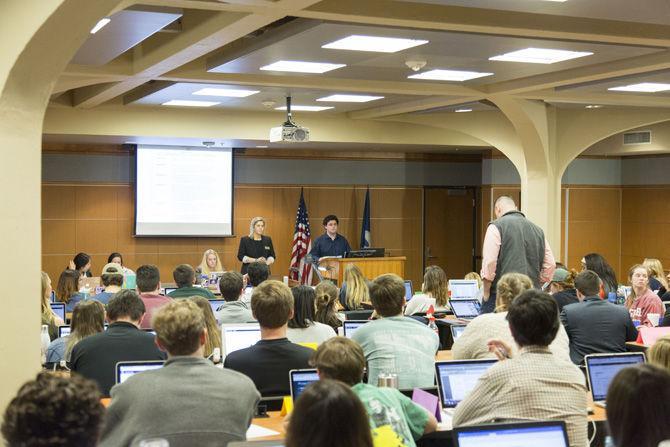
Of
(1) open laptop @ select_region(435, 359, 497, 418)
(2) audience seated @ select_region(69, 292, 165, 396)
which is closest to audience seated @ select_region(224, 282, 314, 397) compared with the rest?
(1) open laptop @ select_region(435, 359, 497, 418)

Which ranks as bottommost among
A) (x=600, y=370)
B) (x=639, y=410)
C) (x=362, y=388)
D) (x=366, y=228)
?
(x=600, y=370)

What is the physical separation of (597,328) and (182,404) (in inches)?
171

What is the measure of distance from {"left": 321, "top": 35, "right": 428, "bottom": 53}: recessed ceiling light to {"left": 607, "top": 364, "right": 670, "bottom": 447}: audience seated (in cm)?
525

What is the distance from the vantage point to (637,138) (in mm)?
16359

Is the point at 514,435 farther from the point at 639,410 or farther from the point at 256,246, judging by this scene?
the point at 256,246

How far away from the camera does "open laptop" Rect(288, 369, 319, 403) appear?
4.53 meters

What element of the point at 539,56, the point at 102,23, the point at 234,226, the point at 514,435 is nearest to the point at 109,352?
the point at 102,23

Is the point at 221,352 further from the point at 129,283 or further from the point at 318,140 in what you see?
the point at 318,140

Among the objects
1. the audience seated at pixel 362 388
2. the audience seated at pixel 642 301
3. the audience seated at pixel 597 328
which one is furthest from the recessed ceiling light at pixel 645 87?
the audience seated at pixel 362 388

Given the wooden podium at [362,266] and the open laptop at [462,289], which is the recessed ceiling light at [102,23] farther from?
the wooden podium at [362,266]

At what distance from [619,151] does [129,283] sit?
953cm

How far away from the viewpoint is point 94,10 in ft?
15.7

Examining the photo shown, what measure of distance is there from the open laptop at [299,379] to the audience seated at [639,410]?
2.10 metres

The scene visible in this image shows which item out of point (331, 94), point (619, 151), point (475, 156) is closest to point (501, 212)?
point (331, 94)
